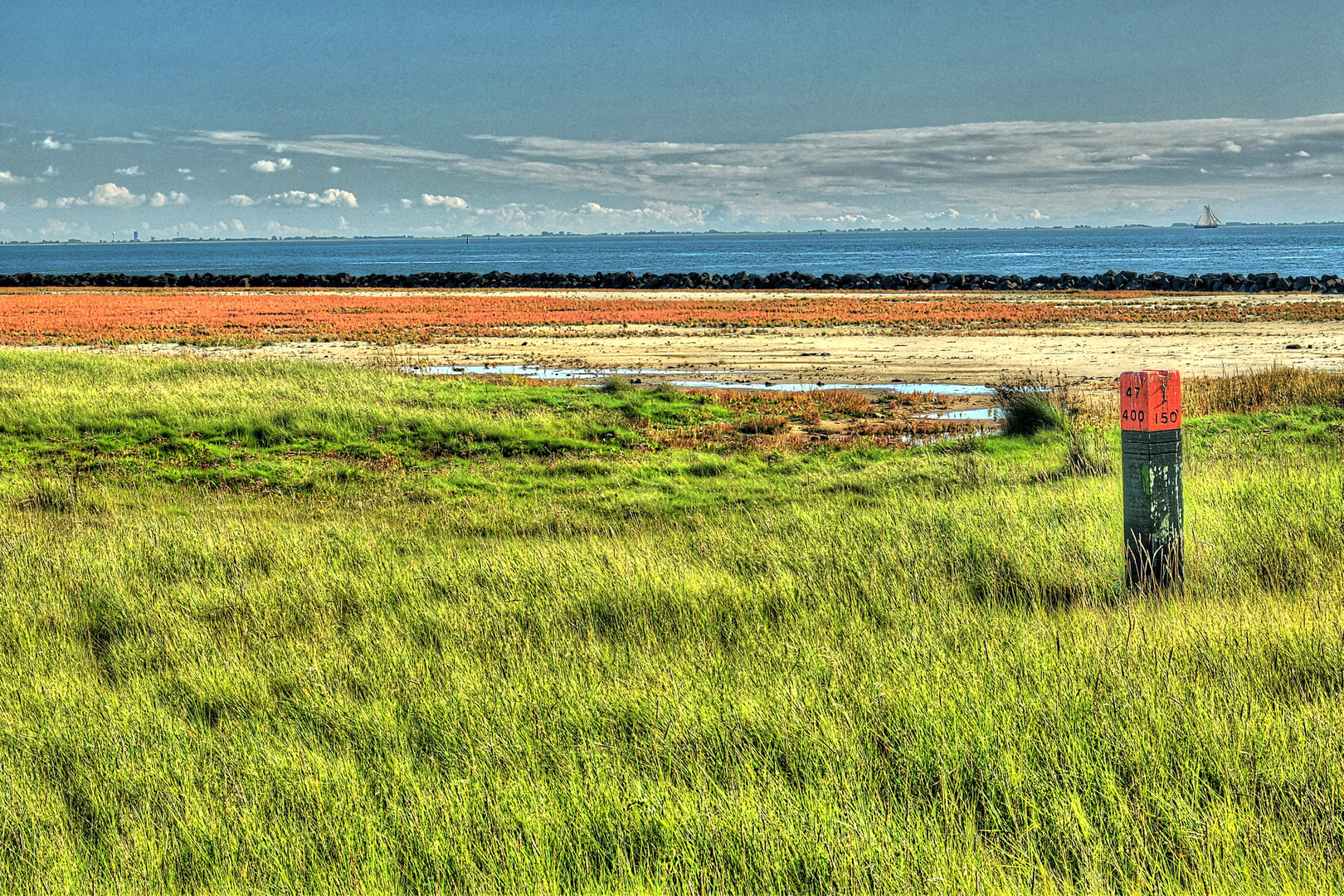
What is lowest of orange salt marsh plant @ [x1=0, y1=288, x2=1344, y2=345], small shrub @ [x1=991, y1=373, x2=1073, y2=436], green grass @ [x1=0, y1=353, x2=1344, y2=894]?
green grass @ [x1=0, y1=353, x2=1344, y2=894]

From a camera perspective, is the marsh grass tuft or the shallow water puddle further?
the shallow water puddle

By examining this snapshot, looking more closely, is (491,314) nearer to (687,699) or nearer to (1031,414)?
(1031,414)

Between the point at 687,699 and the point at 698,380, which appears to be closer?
the point at 687,699

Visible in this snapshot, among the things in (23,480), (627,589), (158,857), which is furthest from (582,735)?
(23,480)

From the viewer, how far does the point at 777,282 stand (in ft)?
230

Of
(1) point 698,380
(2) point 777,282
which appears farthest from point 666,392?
(2) point 777,282

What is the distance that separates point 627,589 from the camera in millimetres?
6191

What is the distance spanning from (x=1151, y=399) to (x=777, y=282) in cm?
6627

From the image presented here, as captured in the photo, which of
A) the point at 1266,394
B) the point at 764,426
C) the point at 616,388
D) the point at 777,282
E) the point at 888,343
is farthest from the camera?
the point at 777,282

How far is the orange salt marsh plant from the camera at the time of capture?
34.3m

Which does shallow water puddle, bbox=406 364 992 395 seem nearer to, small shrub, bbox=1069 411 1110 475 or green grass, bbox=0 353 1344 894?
small shrub, bbox=1069 411 1110 475

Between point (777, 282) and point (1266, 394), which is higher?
point (777, 282)

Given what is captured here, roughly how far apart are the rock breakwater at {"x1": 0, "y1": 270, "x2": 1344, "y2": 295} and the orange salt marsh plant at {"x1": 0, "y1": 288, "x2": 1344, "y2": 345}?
9.91 metres

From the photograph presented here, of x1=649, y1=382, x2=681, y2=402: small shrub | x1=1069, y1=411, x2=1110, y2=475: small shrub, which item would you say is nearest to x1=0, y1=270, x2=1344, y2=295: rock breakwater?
x1=649, y1=382, x2=681, y2=402: small shrub
